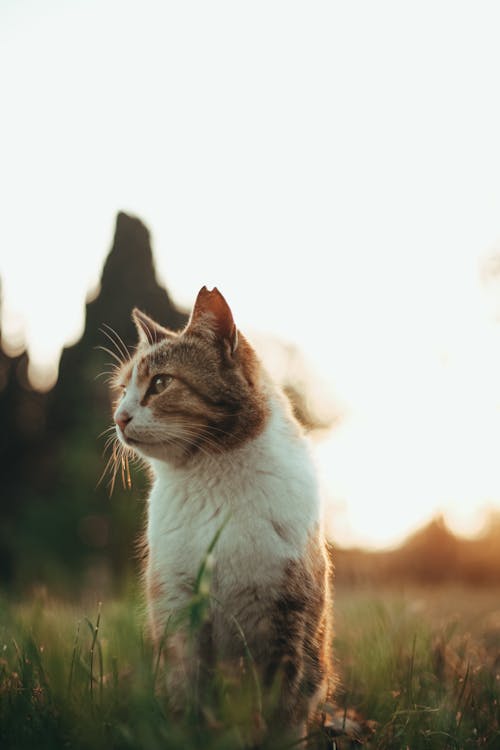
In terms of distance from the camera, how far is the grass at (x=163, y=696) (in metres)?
2.07

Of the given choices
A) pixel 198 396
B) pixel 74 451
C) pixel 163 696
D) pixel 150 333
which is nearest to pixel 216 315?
pixel 198 396

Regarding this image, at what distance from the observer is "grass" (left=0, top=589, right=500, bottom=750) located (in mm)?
2070

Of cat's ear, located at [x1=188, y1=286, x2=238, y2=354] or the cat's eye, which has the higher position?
cat's ear, located at [x1=188, y1=286, x2=238, y2=354]

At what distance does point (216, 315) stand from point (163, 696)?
65.6 inches

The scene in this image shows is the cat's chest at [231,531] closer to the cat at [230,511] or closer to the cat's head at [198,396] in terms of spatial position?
the cat at [230,511]

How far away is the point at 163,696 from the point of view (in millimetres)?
2623

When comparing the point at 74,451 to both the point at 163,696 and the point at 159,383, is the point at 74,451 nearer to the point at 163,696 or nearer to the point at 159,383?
the point at 159,383

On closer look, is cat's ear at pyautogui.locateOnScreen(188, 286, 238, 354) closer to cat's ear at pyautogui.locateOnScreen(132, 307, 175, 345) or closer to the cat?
the cat

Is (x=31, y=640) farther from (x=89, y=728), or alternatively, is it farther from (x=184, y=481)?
(x=184, y=481)

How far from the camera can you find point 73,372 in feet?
41.3

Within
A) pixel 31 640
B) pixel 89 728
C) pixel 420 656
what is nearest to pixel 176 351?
pixel 31 640

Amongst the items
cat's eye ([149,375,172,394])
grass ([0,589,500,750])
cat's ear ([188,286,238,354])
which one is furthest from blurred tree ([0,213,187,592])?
cat's ear ([188,286,238,354])

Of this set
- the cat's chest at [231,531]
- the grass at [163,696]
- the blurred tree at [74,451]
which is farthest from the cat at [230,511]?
the blurred tree at [74,451]

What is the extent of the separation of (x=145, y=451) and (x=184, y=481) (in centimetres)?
24
